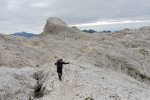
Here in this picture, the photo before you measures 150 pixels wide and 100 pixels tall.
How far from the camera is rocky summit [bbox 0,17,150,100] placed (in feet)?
126

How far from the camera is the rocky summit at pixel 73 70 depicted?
126 feet

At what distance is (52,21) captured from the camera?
87875 millimetres

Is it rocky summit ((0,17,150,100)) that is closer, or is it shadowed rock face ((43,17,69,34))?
rocky summit ((0,17,150,100))

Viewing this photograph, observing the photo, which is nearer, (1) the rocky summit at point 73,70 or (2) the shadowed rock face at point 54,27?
(1) the rocky summit at point 73,70

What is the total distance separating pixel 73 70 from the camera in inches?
1735

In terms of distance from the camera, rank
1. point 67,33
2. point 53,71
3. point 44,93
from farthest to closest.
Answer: point 67,33 → point 53,71 → point 44,93

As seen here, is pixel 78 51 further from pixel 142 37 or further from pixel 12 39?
pixel 142 37

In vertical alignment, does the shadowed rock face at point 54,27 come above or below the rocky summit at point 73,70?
above

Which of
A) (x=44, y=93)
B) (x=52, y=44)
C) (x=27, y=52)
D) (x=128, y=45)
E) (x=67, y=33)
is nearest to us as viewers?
(x=44, y=93)

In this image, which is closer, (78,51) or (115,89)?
(115,89)

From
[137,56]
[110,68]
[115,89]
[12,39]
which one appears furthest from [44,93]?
[12,39]

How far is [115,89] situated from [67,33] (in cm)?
4727

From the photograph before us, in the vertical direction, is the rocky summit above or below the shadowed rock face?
below

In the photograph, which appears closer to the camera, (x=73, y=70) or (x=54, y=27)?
(x=73, y=70)
